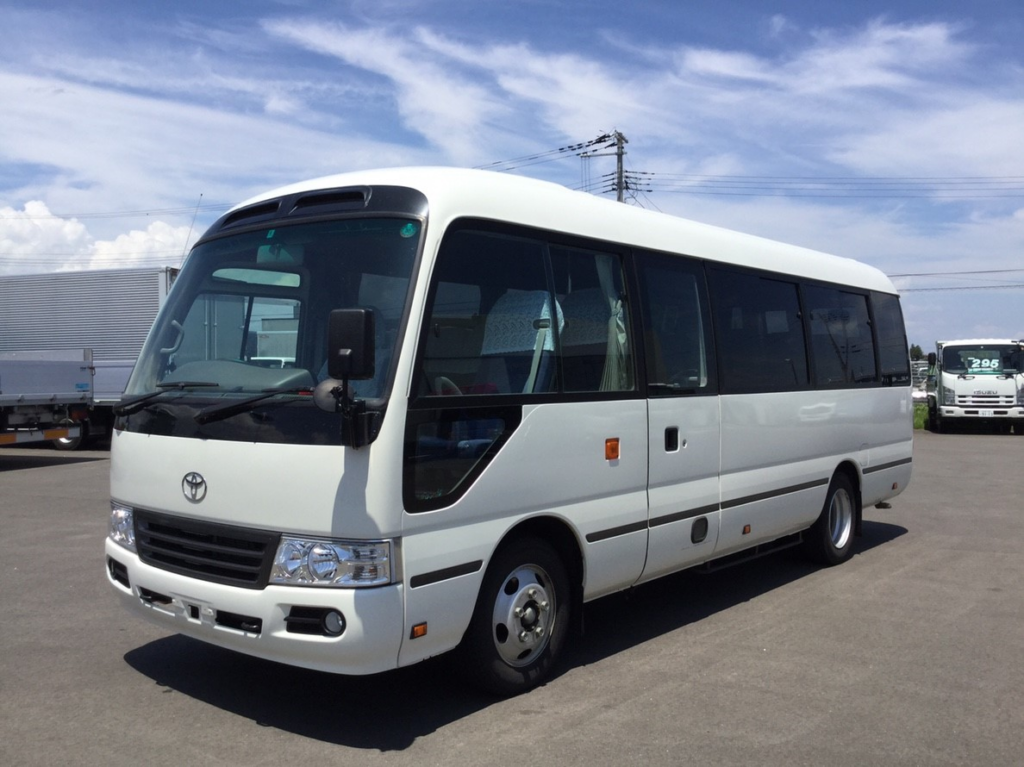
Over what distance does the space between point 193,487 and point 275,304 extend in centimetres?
105

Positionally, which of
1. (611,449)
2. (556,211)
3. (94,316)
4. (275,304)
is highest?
(94,316)

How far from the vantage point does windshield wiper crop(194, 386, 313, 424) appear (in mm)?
4566

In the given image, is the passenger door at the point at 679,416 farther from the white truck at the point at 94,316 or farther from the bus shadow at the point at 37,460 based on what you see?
the white truck at the point at 94,316

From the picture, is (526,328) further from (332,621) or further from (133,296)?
(133,296)

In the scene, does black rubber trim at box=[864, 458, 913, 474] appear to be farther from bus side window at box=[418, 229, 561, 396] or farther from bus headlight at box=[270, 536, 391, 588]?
bus headlight at box=[270, 536, 391, 588]

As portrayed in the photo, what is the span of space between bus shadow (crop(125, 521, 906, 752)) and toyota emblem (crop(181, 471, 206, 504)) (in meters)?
1.12

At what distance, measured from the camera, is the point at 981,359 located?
27.1 m

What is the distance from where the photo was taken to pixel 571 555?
561 centimetres

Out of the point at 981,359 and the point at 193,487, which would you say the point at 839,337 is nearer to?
the point at 193,487

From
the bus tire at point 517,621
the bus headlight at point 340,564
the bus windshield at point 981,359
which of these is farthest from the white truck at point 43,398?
the bus windshield at point 981,359

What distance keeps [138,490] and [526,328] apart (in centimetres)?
224

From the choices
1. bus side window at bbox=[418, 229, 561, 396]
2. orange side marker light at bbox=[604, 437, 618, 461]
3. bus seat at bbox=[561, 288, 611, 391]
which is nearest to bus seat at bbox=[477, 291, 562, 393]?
bus side window at bbox=[418, 229, 561, 396]

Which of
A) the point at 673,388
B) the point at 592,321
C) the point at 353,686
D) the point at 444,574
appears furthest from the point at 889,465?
the point at 444,574

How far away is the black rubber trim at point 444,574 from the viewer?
4465mm
